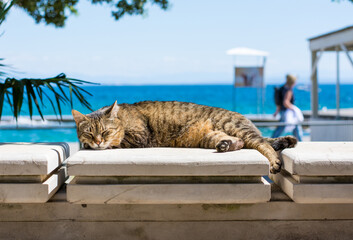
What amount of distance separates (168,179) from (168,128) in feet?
2.82

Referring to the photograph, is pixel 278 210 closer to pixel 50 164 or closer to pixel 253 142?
pixel 253 142

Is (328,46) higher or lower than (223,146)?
higher

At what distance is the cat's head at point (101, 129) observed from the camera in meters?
3.05

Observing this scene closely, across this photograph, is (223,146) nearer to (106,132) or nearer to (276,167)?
(276,167)

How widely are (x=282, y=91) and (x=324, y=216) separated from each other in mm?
6498

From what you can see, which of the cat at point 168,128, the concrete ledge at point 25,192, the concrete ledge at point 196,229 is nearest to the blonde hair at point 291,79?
the cat at point 168,128

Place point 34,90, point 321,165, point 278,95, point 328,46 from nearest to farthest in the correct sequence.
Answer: point 321,165 < point 34,90 < point 278,95 < point 328,46

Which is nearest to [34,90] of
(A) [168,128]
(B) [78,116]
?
(B) [78,116]

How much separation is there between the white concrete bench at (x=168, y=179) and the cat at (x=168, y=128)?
40 cm

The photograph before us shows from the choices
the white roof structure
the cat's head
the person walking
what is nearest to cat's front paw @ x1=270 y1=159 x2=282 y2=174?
the cat's head

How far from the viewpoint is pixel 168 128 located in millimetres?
3340

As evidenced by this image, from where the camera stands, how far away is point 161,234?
264 centimetres

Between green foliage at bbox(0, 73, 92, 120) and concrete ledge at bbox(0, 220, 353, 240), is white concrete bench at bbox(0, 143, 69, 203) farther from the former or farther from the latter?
green foliage at bbox(0, 73, 92, 120)

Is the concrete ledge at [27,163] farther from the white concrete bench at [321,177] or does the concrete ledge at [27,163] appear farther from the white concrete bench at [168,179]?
the white concrete bench at [321,177]
